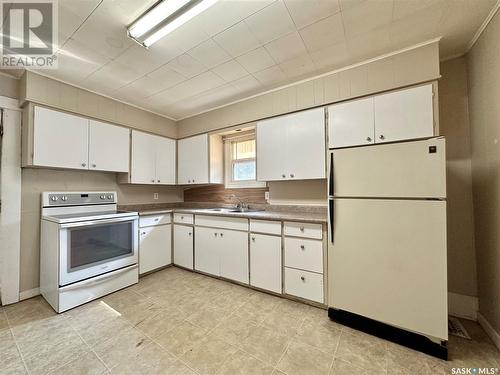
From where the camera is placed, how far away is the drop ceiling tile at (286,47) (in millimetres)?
1807

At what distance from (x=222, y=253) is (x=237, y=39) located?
240 centimetres

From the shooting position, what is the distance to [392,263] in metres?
1.65

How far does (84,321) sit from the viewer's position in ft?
6.38

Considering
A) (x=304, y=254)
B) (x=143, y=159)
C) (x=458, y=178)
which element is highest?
(x=143, y=159)

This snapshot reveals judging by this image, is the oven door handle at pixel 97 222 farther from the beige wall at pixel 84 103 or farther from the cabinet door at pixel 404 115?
the cabinet door at pixel 404 115

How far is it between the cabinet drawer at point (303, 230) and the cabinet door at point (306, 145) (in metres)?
0.60

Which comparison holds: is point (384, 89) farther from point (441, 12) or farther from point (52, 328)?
point (52, 328)

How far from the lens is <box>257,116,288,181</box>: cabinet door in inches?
104

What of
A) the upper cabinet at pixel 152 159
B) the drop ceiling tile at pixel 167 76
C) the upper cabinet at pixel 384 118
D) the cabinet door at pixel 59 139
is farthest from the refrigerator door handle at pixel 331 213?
the cabinet door at pixel 59 139

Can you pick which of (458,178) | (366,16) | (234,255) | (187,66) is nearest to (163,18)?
(187,66)

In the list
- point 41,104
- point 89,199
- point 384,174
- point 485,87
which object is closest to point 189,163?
point 89,199

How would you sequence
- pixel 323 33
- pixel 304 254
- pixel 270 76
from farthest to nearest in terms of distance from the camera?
pixel 270 76
pixel 304 254
pixel 323 33

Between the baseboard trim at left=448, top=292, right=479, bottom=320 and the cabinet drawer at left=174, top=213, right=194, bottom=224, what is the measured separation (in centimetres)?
311

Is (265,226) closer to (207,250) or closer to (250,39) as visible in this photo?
(207,250)
